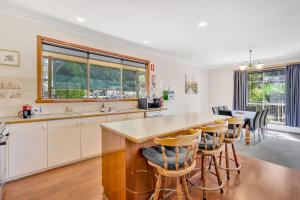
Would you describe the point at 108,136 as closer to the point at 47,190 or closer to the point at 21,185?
the point at 47,190

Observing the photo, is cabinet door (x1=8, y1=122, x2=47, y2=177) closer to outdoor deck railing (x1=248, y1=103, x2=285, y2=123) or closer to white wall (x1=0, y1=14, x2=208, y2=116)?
white wall (x1=0, y1=14, x2=208, y2=116)

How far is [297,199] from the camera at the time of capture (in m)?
1.90

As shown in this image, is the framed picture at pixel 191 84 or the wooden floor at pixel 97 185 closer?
the wooden floor at pixel 97 185

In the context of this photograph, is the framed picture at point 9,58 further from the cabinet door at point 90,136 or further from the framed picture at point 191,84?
the framed picture at point 191,84

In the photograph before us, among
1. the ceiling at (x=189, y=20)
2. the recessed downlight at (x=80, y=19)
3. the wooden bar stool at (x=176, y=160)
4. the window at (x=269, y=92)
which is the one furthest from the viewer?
the window at (x=269, y=92)

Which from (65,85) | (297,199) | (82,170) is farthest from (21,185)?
(297,199)

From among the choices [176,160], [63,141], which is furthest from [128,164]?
[63,141]

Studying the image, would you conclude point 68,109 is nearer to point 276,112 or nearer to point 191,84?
point 191,84

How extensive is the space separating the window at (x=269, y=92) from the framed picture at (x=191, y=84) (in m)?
2.19

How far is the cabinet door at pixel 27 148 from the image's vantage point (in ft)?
7.39

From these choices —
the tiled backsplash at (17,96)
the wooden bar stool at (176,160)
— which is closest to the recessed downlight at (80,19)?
the tiled backsplash at (17,96)

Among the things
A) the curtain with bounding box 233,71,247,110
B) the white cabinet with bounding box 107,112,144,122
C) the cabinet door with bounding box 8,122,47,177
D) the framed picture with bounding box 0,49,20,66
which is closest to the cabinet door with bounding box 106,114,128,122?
the white cabinet with bounding box 107,112,144,122

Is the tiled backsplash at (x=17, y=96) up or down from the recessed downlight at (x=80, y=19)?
down

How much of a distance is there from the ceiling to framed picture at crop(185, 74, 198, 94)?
204cm
